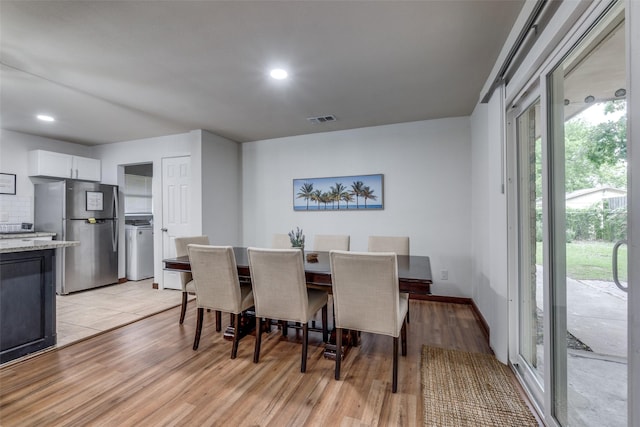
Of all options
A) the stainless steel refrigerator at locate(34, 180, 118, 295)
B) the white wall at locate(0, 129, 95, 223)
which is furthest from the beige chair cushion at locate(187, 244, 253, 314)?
the white wall at locate(0, 129, 95, 223)

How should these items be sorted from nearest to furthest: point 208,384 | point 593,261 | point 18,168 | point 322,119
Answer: point 593,261, point 208,384, point 322,119, point 18,168

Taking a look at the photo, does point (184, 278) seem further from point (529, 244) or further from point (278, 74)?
point (529, 244)

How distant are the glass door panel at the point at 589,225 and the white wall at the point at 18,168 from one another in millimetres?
6122

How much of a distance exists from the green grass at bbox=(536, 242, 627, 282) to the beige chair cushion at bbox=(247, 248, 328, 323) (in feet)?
4.94

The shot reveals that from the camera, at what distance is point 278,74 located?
241cm

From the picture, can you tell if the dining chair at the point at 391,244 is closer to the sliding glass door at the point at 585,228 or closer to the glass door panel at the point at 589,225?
the sliding glass door at the point at 585,228

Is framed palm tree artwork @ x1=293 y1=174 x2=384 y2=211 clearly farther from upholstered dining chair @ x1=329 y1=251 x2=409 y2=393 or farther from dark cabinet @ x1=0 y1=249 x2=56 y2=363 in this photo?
dark cabinet @ x1=0 y1=249 x2=56 y2=363

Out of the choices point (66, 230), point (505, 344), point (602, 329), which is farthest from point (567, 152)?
point (66, 230)

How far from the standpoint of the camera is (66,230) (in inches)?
161

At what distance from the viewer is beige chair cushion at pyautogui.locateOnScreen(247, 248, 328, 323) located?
2.05m


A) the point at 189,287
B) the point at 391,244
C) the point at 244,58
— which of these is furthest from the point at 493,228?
the point at 189,287

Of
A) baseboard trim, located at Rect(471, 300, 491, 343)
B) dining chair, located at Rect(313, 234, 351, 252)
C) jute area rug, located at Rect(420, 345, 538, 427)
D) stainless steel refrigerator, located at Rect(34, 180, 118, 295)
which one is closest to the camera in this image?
jute area rug, located at Rect(420, 345, 538, 427)

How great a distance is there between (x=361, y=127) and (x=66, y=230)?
14.8ft

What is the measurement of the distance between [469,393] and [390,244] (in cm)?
147
